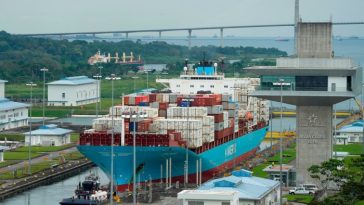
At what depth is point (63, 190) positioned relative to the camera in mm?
53062

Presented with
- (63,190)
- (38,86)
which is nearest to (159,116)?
(63,190)

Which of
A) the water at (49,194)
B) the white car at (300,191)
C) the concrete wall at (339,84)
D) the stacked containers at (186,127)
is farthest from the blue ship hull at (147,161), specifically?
the concrete wall at (339,84)

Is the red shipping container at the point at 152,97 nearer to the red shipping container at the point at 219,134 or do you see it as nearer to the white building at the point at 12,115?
the red shipping container at the point at 219,134

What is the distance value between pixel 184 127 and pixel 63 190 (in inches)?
228

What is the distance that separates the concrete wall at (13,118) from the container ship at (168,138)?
22434mm

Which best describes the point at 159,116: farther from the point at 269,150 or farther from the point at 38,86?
the point at 38,86

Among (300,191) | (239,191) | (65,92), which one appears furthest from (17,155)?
(65,92)

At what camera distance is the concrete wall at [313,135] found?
4975 cm

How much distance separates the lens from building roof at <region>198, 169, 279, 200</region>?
37228 millimetres

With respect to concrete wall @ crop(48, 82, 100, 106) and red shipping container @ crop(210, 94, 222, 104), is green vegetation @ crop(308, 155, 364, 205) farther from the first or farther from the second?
concrete wall @ crop(48, 82, 100, 106)

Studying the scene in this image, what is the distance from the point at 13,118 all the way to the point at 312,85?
38600 millimetres

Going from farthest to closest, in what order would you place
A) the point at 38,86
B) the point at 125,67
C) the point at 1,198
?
1. the point at 125,67
2. the point at 38,86
3. the point at 1,198

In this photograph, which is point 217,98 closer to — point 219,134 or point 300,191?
point 219,134

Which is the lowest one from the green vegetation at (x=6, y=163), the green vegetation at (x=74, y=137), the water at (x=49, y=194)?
the water at (x=49, y=194)
